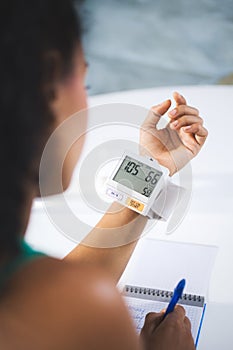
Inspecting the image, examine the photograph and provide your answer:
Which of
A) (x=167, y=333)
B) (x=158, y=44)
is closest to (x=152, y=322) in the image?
(x=167, y=333)

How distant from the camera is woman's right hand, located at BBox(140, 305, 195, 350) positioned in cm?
81

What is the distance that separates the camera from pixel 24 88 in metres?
0.53

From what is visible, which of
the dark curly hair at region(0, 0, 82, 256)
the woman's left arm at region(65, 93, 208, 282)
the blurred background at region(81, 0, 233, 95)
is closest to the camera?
the dark curly hair at region(0, 0, 82, 256)

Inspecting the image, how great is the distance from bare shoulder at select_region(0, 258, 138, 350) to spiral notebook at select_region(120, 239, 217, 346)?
42cm

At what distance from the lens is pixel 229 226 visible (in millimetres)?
1225

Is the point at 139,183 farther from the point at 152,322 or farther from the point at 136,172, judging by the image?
the point at 152,322

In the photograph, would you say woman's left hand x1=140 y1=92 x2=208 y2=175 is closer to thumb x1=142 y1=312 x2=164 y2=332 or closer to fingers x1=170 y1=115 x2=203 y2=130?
fingers x1=170 y1=115 x2=203 y2=130

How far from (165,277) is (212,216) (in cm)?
19

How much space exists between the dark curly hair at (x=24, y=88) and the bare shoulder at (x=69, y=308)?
0.04 m

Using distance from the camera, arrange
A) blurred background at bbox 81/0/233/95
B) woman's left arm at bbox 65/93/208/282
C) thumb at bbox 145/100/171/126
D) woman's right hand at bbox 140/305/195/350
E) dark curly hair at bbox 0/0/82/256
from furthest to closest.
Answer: blurred background at bbox 81/0/233/95
thumb at bbox 145/100/171/126
woman's left arm at bbox 65/93/208/282
woman's right hand at bbox 140/305/195/350
dark curly hair at bbox 0/0/82/256

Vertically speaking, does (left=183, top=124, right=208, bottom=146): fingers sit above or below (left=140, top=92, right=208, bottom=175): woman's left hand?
above

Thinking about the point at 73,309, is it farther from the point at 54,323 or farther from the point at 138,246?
the point at 138,246

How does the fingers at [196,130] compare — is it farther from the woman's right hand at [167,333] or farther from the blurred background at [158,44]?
the blurred background at [158,44]

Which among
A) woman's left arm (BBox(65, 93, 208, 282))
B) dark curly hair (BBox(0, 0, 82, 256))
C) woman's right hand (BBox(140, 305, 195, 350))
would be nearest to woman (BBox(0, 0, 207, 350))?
dark curly hair (BBox(0, 0, 82, 256))
